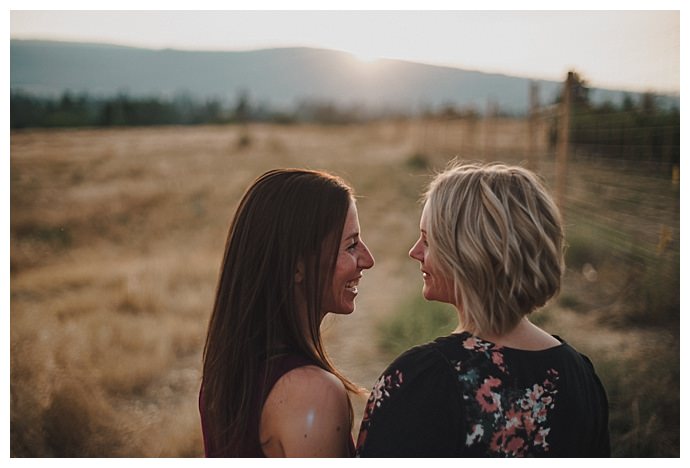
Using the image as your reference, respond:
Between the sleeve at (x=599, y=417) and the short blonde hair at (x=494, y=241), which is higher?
the short blonde hair at (x=494, y=241)

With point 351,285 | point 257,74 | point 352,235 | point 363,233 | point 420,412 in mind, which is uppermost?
point 257,74

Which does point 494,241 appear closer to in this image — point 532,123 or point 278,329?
point 278,329

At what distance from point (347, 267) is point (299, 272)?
146 mm

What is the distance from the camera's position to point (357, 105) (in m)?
38.6

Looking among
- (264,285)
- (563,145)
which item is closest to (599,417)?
(264,285)

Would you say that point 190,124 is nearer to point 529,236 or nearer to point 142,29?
point 142,29

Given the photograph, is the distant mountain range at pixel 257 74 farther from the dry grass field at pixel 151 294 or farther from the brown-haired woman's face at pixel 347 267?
the brown-haired woman's face at pixel 347 267

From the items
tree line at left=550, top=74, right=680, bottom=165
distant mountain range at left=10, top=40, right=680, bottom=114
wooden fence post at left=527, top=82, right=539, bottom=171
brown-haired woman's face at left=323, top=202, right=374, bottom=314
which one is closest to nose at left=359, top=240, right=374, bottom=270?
brown-haired woman's face at left=323, top=202, right=374, bottom=314

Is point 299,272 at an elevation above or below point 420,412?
above

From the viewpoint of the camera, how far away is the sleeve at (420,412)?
124 centimetres

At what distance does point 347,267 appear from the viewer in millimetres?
1606

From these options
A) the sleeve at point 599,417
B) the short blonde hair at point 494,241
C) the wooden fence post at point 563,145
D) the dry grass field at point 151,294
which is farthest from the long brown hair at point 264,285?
the wooden fence post at point 563,145

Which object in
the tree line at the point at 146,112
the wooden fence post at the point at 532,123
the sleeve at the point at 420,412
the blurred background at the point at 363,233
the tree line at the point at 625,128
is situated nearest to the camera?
the sleeve at the point at 420,412
